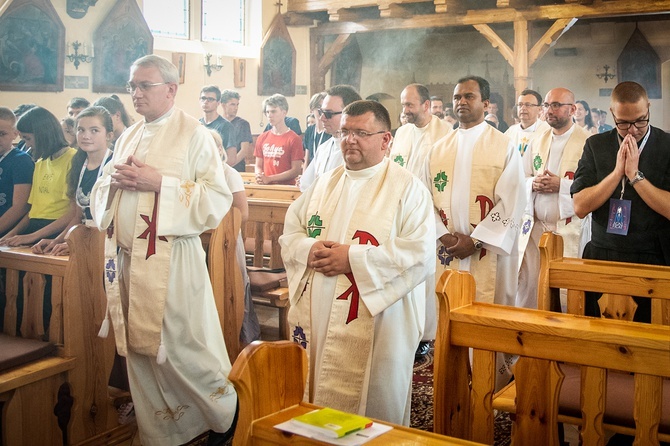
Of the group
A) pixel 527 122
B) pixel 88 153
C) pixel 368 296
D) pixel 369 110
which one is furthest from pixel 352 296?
pixel 527 122

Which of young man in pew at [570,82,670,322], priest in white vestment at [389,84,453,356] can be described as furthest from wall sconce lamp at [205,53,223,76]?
young man in pew at [570,82,670,322]

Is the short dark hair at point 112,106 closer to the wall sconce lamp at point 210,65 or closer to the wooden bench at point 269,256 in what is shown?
the wooden bench at point 269,256

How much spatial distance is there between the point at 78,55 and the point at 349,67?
25.2ft

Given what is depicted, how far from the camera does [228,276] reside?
15.0 feet

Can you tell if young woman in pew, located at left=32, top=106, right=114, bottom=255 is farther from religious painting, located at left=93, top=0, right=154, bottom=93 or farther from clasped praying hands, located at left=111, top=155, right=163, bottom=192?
religious painting, located at left=93, top=0, right=154, bottom=93

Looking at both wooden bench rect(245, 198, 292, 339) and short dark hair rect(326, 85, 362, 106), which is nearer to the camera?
short dark hair rect(326, 85, 362, 106)

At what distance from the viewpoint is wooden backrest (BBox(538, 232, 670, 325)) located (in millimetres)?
3021

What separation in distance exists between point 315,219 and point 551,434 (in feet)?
5.34

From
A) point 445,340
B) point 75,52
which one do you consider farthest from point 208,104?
point 445,340

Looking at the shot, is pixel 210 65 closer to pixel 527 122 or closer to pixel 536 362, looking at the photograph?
pixel 527 122

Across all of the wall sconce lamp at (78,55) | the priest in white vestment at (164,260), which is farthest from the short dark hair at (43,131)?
the wall sconce lamp at (78,55)

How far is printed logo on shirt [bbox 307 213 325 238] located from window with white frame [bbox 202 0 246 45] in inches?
388

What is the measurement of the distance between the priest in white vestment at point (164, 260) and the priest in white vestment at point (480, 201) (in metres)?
1.56

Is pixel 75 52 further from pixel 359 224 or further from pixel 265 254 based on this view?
pixel 359 224
